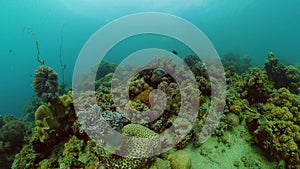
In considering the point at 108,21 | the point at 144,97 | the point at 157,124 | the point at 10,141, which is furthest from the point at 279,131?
the point at 108,21

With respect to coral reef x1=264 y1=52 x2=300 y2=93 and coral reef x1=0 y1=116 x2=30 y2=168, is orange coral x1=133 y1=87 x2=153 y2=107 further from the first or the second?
coral reef x1=264 y1=52 x2=300 y2=93

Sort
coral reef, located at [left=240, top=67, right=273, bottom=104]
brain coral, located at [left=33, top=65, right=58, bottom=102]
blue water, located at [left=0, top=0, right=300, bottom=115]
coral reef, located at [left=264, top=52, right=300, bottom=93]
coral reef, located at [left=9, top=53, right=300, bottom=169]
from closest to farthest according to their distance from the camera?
coral reef, located at [left=9, top=53, right=300, bottom=169]
brain coral, located at [left=33, top=65, right=58, bottom=102]
coral reef, located at [left=240, top=67, right=273, bottom=104]
coral reef, located at [left=264, top=52, right=300, bottom=93]
blue water, located at [left=0, top=0, right=300, bottom=115]

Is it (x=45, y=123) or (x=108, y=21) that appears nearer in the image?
(x=45, y=123)

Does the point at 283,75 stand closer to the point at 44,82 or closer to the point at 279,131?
the point at 279,131

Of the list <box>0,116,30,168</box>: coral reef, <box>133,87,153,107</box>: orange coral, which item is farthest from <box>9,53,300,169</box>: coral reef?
<box>0,116,30,168</box>: coral reef

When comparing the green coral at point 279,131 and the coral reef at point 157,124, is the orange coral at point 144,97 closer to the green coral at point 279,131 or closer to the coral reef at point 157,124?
the coral reef at point 157,124

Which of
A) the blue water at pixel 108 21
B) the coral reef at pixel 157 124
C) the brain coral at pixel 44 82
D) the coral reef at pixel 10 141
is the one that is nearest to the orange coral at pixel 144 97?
the coral reef at pixel 157 124
